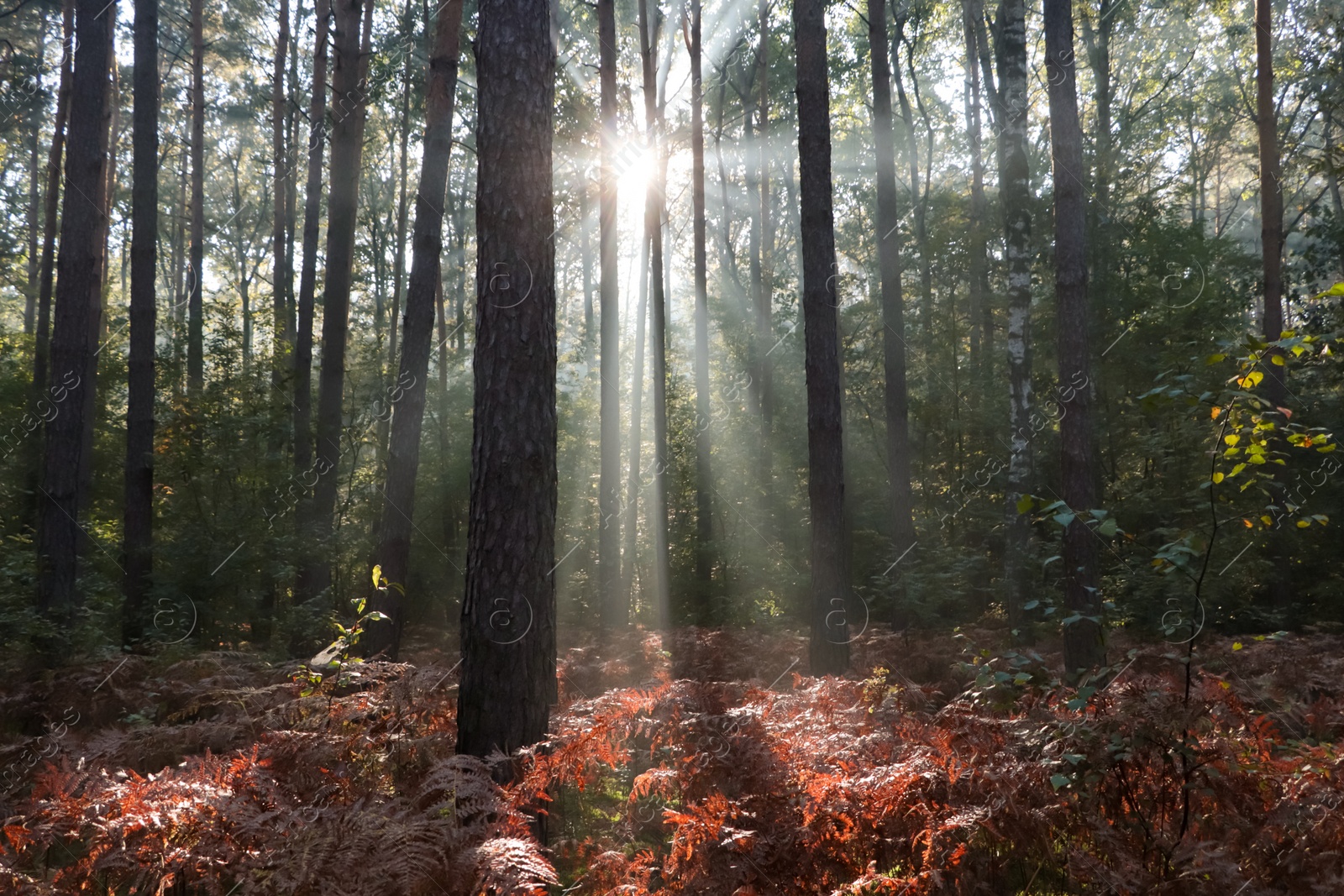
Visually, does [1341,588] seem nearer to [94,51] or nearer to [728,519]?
[728,519]

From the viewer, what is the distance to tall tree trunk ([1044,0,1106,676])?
7.75m

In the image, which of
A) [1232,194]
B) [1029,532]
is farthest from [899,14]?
[1232,194]

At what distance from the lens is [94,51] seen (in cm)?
991

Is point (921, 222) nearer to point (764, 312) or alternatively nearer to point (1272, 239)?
point (764, 312)

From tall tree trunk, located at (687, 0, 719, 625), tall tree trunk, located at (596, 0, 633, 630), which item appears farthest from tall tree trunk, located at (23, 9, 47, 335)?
tall tree trunk, located at (687, 0, 719, 625)

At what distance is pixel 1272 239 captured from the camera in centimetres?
1338

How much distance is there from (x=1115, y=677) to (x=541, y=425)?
3.16 m

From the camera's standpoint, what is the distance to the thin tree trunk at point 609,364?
14.3 meters

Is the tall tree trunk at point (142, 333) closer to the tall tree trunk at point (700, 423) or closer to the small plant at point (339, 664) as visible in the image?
the small plant at point (339, 664)

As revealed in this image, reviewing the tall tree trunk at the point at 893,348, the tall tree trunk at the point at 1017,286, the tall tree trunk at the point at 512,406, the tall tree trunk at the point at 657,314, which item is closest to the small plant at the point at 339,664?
the tall tree trunk at the point at 512,406

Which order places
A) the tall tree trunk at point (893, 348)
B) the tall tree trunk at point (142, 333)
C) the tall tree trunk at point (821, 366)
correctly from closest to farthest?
the tall tree trunk at point (821, 366)
the tall tree trunk at point (142, 333)
the tall tree trunk at point (893, 348)

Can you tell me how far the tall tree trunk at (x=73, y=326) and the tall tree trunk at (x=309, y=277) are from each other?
3.99 metres

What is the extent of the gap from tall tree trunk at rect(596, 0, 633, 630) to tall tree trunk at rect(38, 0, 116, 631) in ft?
23.8

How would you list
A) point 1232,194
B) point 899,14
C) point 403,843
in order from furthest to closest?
1. point 1232,194
2. point 899,14
3. point 403,843
